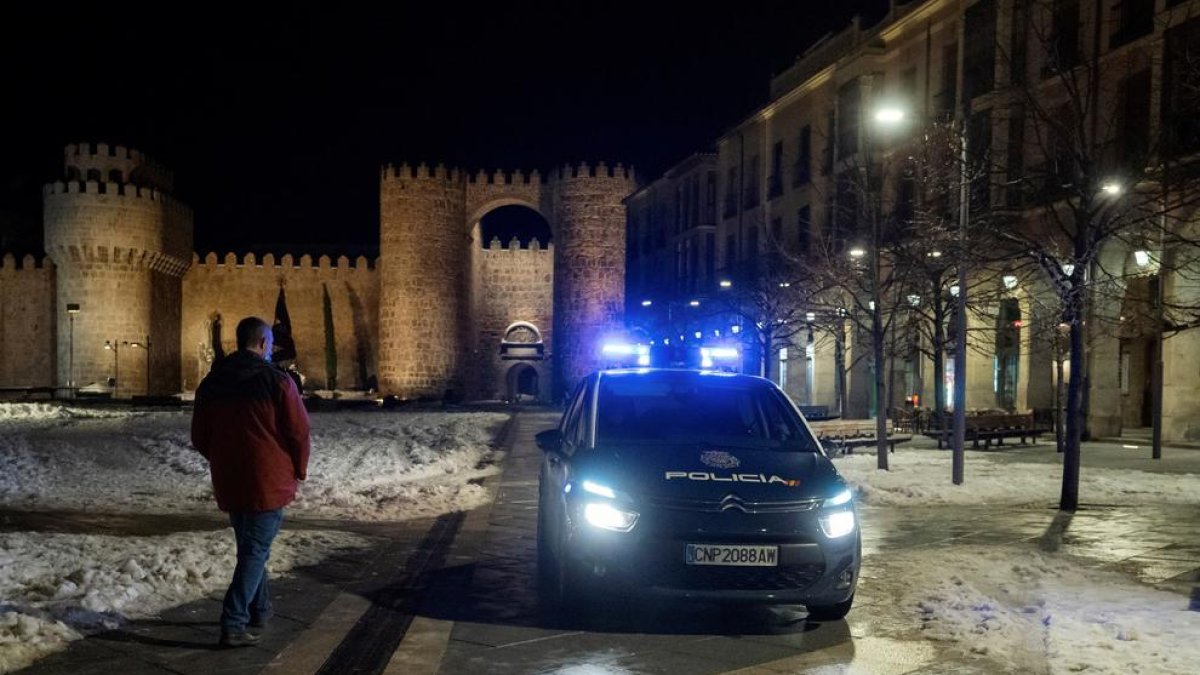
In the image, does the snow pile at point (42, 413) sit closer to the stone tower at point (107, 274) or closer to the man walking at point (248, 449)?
the stone tower at point (107, 274)

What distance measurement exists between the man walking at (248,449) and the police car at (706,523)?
1841 mm

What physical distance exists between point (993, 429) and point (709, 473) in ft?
59.3

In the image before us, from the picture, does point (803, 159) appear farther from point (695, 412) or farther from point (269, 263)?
point (695, 412)

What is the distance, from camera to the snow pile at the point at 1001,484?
45.2 ft

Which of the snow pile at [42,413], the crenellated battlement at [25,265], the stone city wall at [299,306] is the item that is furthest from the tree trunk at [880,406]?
the crenellated battlement at [25,265]

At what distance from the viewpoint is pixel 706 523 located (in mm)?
6617

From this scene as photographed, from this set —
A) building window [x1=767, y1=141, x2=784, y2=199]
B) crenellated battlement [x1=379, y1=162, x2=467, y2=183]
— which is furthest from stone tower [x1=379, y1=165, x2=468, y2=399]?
building window [x1=767, y1=141, x2=784, y2=199]

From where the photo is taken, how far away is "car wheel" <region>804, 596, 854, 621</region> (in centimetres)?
699

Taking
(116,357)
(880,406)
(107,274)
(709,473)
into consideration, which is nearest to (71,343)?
(116,357)

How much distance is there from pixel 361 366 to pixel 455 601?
54.3m

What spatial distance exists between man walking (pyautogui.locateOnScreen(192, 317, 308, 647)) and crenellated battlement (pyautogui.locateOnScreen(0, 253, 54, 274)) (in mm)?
53036

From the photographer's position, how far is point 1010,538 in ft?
34.8

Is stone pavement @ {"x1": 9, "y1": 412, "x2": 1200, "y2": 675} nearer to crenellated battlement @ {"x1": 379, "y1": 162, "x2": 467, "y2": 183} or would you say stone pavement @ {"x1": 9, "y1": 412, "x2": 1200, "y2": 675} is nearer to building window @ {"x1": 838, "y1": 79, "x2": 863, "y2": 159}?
building window @ {"x1": 838, "y1": 79, "x2": 863, "y2": 159}

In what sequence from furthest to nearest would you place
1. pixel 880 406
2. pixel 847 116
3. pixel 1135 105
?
pixel 847 116 → pixel 1135 105 → pixel 880 406
